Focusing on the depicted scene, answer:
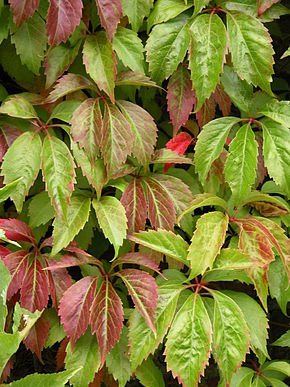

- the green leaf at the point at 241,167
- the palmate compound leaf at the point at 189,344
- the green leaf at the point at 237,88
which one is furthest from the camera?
the green leaf at the point at 237,88

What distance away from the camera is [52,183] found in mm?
1223

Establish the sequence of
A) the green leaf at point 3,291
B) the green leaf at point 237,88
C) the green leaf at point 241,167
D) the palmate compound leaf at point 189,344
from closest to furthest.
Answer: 1. the green leaf at point 3,291
2. the palmate compound leaf at point 189,344
3. the green leaf at point 241,167
4. the green leaf at point 237,88

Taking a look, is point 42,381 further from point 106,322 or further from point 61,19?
point 61,19

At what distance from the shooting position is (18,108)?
4.21 ft

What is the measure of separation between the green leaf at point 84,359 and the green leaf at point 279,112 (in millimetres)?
649

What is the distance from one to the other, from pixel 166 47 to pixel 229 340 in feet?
2.19

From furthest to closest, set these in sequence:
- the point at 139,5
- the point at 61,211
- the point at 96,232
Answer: the point at 96,232 < the point at 139,5 < the point at 61,211

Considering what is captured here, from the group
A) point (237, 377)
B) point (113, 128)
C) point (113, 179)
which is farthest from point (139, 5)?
point (237, 377)

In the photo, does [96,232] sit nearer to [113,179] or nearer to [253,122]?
[113,179]

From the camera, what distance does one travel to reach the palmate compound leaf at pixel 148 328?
1231 mm

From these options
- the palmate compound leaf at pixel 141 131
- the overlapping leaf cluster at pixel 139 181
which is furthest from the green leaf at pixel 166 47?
the palmate compound leaf at pixel 141 131

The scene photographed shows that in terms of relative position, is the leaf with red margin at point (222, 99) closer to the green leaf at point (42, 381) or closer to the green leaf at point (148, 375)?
the green leaf at point (148, 375)

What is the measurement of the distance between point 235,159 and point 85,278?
1.40 feet

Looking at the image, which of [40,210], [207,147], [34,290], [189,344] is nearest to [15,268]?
[34,290]
